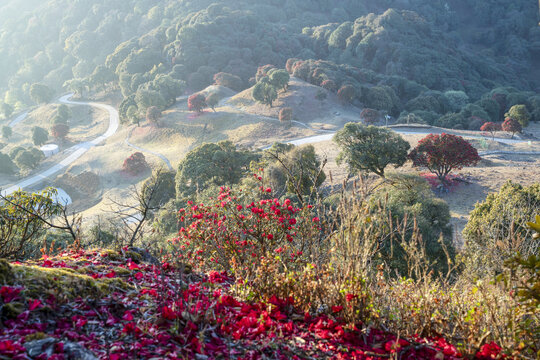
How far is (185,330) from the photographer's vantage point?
286 centimetres

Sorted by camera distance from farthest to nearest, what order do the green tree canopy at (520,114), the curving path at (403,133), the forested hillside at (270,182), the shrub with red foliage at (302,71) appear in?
the shrub with red foliage at (302,71), the green tree canopy at (520,114), the curving path at (403,133), the forested hillside at (270,182)

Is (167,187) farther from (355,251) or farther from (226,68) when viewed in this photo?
(226,68)

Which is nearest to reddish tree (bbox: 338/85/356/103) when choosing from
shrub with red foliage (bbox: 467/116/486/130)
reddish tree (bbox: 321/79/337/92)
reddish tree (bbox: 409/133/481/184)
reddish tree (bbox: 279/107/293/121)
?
reddish tree (bbox: 321/79/337/92)

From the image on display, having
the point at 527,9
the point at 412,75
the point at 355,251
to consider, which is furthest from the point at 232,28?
the point at 355,251

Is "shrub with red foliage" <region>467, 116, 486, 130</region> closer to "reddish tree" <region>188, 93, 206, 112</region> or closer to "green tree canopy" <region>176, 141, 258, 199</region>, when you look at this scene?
"green tree canopy" <region>176, 141, 258, 199</region>

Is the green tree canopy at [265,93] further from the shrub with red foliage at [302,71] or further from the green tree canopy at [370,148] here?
the green tree canopy at [370,148]

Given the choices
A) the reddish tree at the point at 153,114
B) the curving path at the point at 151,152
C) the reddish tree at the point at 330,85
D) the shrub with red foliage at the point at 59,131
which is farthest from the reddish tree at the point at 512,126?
the shrub with red foliage at the point at 59,131

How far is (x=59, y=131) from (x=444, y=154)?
51815mm

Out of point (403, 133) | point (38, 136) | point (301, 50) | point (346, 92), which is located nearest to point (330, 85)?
point (346, 92)

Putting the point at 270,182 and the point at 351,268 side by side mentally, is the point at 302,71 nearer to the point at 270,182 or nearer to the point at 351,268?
the point at 270,182

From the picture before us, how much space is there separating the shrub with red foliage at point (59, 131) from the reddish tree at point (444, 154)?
4957 cm

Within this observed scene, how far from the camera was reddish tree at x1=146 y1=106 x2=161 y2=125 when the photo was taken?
45.8 meters

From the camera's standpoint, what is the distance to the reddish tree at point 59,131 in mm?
50719

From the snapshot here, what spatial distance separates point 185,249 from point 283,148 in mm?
20121
